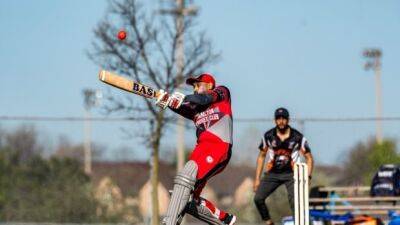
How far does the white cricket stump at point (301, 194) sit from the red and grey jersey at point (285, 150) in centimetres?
242

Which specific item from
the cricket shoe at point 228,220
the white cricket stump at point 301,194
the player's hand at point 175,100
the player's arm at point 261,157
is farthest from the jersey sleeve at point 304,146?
the player's hand at point 175,100

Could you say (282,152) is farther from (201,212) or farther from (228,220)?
(201,212)

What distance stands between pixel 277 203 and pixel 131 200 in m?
3.10

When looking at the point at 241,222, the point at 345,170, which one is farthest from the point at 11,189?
the point at 345,170

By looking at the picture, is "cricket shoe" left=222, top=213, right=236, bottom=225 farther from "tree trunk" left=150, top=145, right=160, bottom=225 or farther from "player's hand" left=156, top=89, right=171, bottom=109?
"tree trunk" left=150, top=145, right=160, bottom=225

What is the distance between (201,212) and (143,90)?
1.59m

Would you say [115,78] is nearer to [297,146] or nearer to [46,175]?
[297,146]

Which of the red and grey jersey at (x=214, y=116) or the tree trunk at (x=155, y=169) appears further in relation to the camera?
the tree trunk at (x=155, y=169)

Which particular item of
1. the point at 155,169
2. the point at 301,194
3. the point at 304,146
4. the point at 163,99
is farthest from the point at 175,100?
the point at 155,169

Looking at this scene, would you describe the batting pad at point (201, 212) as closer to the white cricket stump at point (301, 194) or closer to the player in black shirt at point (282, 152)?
the white cricket stump at point (301, 194)

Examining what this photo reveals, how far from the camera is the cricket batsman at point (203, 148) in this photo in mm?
9016

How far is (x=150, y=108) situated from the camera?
19.3 meters

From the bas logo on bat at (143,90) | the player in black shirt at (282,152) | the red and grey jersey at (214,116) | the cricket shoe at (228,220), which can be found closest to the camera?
the bas logo on bat at (143,90)

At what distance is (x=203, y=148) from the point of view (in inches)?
363
